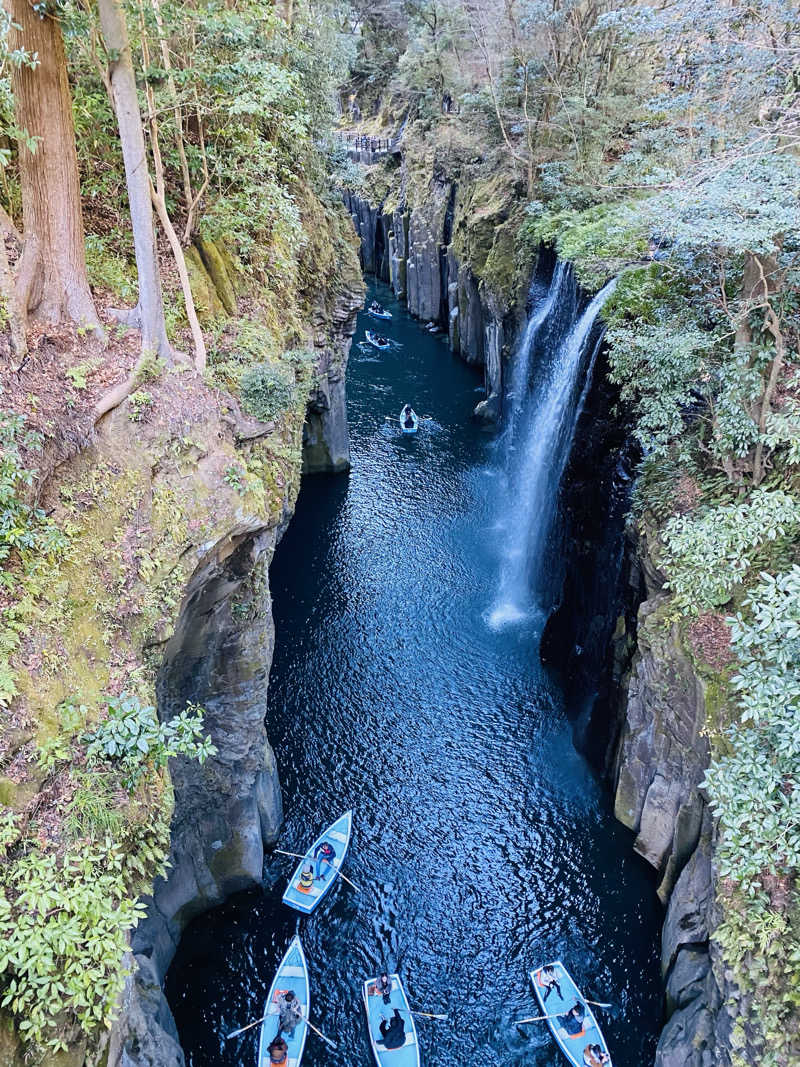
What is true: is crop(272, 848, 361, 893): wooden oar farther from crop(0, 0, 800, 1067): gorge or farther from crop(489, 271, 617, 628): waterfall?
crop(489, 271, 617, 628): waterfall

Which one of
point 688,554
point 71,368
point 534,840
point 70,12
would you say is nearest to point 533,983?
point 534,840

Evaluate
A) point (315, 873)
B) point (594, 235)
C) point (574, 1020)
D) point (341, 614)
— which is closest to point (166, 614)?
point (315, 873)

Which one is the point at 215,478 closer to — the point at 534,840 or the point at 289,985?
the point at 289,985

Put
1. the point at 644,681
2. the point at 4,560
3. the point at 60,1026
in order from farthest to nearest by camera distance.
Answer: the point at 644,681 → the point at 4,560 → the point at 60,1026

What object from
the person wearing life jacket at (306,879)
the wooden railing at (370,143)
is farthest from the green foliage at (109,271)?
the wooden railing at (370,143)

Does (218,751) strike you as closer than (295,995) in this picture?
No

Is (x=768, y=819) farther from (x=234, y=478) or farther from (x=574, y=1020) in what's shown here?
(x=234, y=478)

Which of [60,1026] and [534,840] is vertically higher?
[60,1026]

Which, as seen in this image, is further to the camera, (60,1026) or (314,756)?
(314,756)
